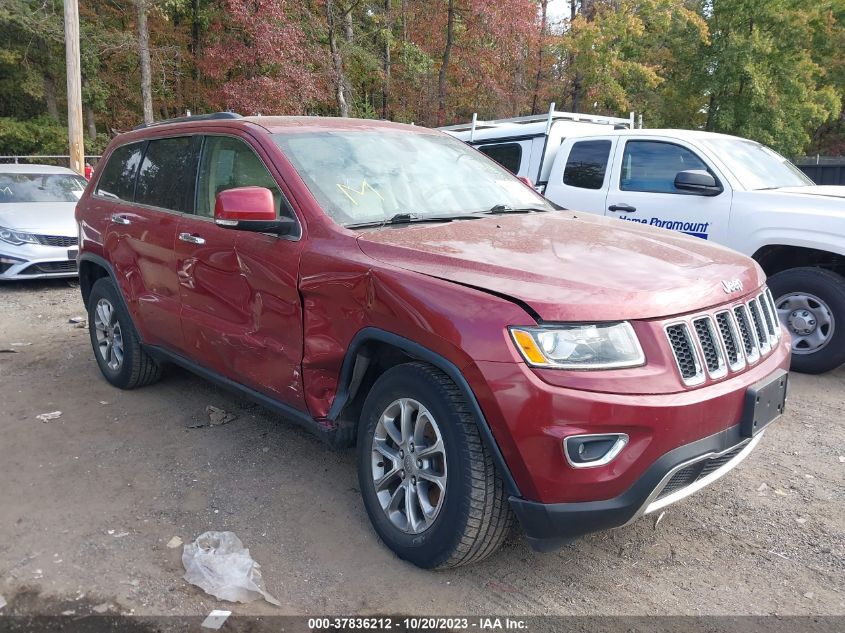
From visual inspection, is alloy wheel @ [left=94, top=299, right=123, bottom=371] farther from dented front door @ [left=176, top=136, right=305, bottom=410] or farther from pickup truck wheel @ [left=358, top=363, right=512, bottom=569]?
pickup truck wheel @ [left=358, top=363, right=512, bottom=569]

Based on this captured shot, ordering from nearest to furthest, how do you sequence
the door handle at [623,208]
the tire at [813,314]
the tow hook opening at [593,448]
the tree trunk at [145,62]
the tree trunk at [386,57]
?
the tow hook opening at [593,448] → the tire at [813,314] → the door handle at [623,208] → the tree trunk at [386,57] → the tree trunk at [145,62]

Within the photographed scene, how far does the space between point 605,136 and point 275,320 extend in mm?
4958

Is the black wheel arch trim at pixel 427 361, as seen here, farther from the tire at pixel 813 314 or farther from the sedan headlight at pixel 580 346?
the tire at pixel 813 314

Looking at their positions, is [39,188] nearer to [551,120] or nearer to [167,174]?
[167,174]

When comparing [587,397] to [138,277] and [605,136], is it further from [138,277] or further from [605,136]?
[605,136]

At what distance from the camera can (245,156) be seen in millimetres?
3721

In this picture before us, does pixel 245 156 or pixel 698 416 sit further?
pixel 245 156

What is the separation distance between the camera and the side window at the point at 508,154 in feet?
27.5

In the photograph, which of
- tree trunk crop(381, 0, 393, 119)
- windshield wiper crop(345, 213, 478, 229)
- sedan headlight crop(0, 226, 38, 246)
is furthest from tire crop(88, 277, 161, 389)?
tree trunk crop(381, 0, 393, 119)

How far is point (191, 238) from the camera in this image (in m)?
3.95

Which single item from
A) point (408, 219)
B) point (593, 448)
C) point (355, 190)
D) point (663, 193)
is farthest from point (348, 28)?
point (593, 448)

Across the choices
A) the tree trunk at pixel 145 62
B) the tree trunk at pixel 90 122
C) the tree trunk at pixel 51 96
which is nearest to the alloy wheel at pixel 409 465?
the tree trunk at pixel 145 62

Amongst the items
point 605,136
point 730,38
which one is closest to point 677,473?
point 605,136

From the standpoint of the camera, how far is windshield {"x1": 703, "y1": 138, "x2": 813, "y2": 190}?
6.12 m
